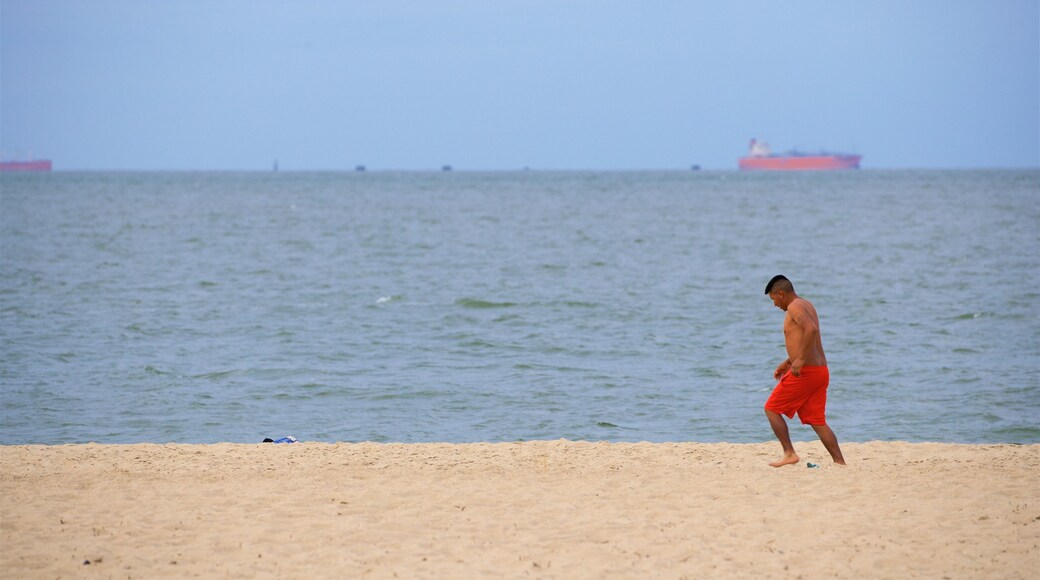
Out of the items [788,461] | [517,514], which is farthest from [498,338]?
[517,514]

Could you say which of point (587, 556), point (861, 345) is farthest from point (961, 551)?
point (861, 345)

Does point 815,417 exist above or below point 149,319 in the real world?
above

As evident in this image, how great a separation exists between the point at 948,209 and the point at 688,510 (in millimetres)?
60534

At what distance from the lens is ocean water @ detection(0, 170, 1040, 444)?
1206 centimetres

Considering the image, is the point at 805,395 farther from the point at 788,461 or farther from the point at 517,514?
the point at 517,514

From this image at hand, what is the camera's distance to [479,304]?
2222cm

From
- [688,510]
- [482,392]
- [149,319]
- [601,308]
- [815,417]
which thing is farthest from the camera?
[601,308]

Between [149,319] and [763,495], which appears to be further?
[149,319]

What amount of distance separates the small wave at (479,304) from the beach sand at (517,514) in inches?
491

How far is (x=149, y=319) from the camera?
65.4ft

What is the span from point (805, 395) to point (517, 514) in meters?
2.47

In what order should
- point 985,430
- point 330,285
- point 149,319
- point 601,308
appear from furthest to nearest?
point 330,285 → point 601,308 → point 149,319 → point 985,430

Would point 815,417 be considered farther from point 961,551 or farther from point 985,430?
point 985,430

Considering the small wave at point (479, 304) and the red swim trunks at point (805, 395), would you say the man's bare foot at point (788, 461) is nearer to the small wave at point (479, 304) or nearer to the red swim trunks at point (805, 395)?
the red swim trunks at point (805, 395)
